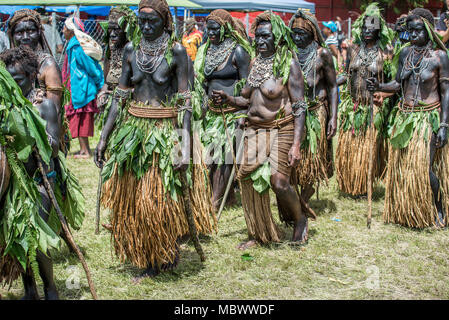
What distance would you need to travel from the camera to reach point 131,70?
4766 mm

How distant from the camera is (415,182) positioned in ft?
20.1

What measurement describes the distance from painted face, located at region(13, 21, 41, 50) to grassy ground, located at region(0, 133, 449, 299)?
1.90 m

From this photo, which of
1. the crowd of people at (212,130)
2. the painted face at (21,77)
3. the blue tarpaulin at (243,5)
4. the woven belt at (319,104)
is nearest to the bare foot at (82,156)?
the crowd of people at (212,130)

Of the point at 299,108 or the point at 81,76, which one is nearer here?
the point at 299,108

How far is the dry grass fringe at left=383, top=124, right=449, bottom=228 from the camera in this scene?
6.12 m

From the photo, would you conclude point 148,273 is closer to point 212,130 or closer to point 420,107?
point 212,130

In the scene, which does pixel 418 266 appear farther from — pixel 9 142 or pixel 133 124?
pixel 9 142

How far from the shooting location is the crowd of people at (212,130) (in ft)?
12.4

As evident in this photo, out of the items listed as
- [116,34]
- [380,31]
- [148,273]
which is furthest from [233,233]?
[380,31]

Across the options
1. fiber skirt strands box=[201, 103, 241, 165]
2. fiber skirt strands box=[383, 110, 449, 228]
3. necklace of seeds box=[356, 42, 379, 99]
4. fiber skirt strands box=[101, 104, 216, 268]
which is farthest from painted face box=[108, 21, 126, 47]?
fiber skirt strands box=[383, 110, 449, 228]

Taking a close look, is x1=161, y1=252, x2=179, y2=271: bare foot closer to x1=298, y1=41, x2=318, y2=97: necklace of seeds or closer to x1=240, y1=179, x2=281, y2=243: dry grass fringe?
x1=240, y1=179, x2=281, y2=243: dry grass fringe

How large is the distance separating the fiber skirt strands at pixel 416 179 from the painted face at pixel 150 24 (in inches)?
121

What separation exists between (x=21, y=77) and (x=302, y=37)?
3.50m

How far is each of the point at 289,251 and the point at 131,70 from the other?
2.26 meters
